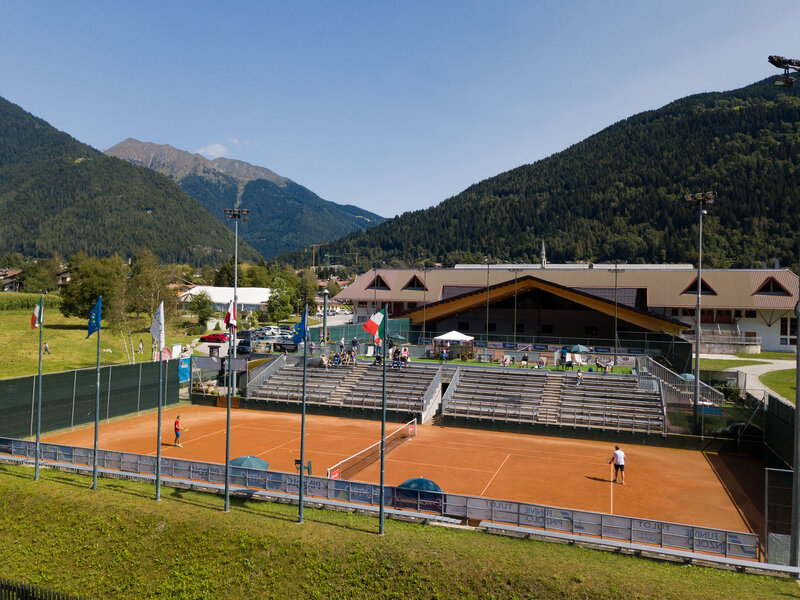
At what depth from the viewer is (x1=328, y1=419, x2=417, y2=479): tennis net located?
23.1m

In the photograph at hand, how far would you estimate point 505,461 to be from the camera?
27234 millimetres

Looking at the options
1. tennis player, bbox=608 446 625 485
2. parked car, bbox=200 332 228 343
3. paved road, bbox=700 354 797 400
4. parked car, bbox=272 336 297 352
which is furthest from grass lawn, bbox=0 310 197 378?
paved road, bbox=700 354 797 400

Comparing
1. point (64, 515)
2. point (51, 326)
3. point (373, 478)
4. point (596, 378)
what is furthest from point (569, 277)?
point (51, 326)

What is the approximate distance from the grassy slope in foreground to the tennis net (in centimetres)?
379

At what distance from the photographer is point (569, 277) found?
56.7 metres

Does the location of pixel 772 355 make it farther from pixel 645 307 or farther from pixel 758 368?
pixel 645 307

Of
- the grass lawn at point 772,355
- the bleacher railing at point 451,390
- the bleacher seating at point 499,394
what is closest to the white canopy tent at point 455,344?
the bleacher seating at point 499,394

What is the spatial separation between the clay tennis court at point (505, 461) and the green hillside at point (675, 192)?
90.6m

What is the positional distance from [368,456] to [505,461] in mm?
6895

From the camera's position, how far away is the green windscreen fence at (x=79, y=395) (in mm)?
29359

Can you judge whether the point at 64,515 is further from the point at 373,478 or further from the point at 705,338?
the point at 705,338

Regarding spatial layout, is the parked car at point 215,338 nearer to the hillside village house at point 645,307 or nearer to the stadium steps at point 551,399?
the hillside village house at point 645,307

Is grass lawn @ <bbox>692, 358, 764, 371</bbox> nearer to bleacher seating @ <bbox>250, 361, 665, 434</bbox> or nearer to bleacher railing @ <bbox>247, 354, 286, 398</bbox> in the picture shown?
bleacher seating @ <bbox>250, 361, 665, 434</bbox>

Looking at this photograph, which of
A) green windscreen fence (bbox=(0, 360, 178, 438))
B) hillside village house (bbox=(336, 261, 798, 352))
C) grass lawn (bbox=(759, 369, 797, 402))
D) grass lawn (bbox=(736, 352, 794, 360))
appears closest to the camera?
green windscreen fence (bbox=(0, 360, 178, 438))
